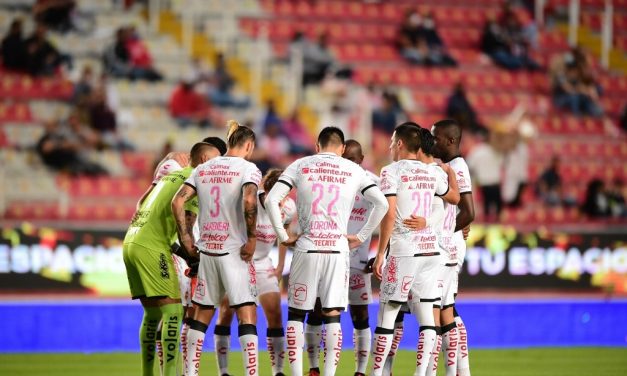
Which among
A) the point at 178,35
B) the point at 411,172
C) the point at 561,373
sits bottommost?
the point at 561,373

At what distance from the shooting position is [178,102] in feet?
70.2

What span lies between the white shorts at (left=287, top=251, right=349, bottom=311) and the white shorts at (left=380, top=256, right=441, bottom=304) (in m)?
0.39

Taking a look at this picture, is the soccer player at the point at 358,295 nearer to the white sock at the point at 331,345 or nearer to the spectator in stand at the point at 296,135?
the white sock at the point at 331,345

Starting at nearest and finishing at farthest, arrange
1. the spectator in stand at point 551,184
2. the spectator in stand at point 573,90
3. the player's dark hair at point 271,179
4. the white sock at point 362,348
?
the white sock at point 362,348 < the player's dark hair at point 271,179 < the spectator in stand at point 551,184 < the spectator in stand at point 573,90

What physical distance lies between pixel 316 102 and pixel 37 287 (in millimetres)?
8145

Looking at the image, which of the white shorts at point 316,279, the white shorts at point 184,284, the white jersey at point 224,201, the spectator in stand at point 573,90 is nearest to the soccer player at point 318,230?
the white shorts at point 316,279

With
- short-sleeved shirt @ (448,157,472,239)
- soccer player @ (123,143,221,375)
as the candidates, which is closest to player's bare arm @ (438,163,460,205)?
short-sleeved shirt @ (448,157,472,239)

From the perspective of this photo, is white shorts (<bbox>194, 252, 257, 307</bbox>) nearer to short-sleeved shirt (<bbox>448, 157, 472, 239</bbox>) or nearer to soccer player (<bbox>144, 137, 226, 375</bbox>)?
soccer player (<bbox>144, 137, 226, 375</bbox>)

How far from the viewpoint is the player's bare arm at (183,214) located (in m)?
9.17

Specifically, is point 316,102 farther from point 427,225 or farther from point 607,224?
point 427,225

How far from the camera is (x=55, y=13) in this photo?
851 inches

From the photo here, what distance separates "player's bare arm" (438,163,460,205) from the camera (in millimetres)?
9477

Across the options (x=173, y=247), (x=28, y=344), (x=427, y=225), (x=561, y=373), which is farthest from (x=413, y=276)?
(x=28, y=344)

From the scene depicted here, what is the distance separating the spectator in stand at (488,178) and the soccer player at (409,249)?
11.4 metres
